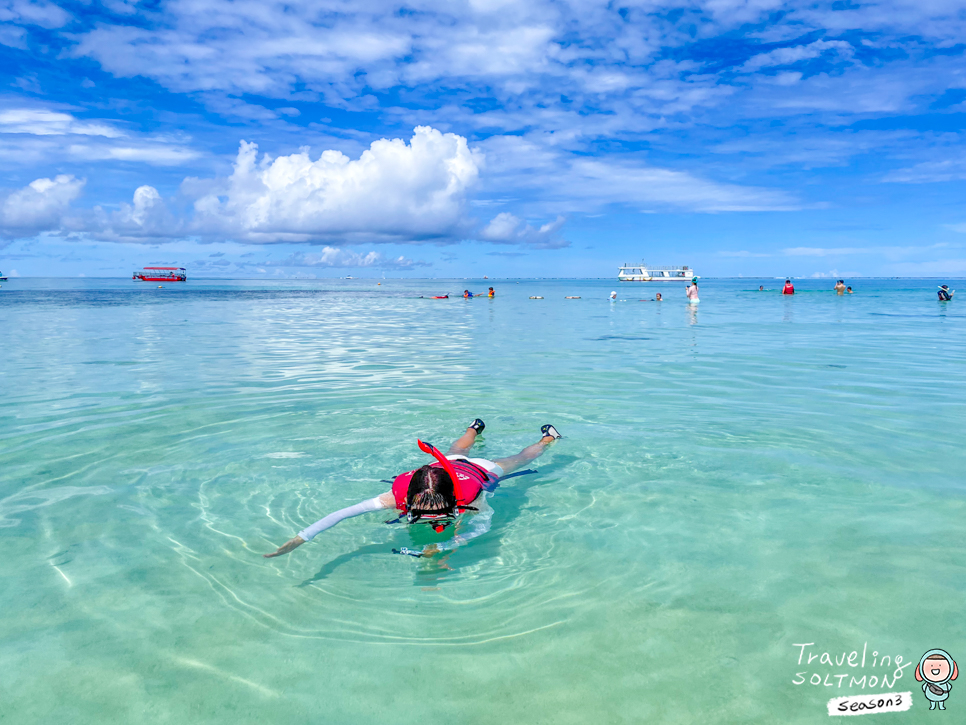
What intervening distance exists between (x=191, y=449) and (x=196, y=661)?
5518 mm

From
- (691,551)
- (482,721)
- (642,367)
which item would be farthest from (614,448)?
(642,367)

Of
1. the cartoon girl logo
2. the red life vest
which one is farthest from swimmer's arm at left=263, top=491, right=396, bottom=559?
the cartoon girl logo

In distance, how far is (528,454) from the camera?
8.52m

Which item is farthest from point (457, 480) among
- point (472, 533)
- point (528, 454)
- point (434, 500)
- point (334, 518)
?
point (528, 454)

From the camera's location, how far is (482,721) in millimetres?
3705

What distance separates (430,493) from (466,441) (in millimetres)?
3404

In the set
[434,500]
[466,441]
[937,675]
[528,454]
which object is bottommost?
[937,675]

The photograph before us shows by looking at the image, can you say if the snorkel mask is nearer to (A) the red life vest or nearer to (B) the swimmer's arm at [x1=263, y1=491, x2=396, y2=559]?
(A) the red life vest

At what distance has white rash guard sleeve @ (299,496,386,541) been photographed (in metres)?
5.21

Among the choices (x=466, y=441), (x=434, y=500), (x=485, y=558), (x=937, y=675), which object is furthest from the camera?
(x=466, y=441)

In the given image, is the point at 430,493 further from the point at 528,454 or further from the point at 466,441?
the point at 466,441

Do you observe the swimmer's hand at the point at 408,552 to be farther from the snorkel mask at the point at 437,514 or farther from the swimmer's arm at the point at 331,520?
the swimmer's arm at the point at 331,520

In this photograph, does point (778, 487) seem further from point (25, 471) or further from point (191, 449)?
point (25, 471)

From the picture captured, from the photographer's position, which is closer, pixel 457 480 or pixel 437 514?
pixel 437 514
